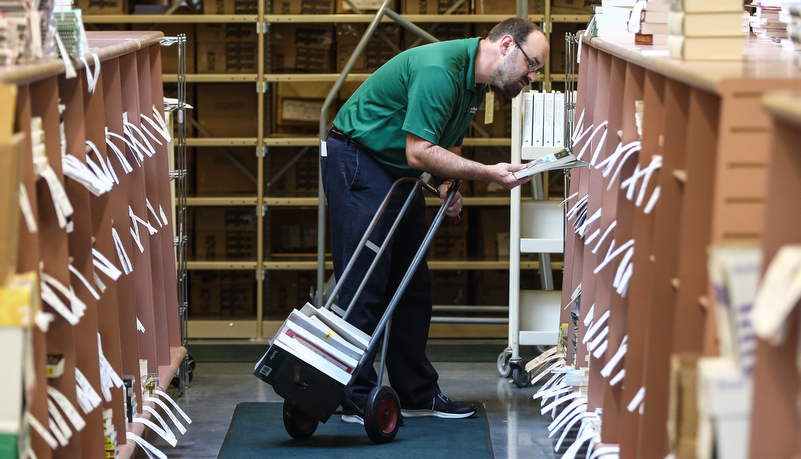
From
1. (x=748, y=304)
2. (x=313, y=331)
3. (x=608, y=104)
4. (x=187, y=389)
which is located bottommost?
(x=187, y=389)

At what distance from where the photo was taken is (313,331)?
11.1 feet

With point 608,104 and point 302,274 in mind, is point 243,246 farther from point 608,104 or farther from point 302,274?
point 608,104

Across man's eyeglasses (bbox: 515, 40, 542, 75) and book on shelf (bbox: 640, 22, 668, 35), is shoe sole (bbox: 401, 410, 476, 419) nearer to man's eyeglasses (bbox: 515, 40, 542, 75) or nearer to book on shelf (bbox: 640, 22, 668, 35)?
man's eyeglasses (bbox: 515, 40, 542, 75)

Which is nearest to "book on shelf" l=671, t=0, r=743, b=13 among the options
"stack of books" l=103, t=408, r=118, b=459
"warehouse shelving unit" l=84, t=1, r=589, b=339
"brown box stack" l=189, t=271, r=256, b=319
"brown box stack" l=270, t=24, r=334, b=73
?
"stack of books" l=103, t=408, r=118, b=459

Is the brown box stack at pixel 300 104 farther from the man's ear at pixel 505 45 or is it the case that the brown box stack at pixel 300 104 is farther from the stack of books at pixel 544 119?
the man's ear at pixel 505 45

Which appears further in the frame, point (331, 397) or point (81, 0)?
point (81, 0)

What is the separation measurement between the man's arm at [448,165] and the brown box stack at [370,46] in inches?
82.8

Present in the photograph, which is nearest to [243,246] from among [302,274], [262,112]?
[302,274]

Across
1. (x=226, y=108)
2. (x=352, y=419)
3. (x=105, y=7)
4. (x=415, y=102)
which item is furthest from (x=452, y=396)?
(x=105, y=7)

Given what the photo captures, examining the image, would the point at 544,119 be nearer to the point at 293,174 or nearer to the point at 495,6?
the point at 495,6

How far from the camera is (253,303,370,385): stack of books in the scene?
3303 millimetres

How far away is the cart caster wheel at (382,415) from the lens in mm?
3473

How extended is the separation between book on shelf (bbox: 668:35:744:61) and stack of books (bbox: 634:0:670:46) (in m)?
0.83

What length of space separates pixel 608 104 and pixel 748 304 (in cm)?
166
